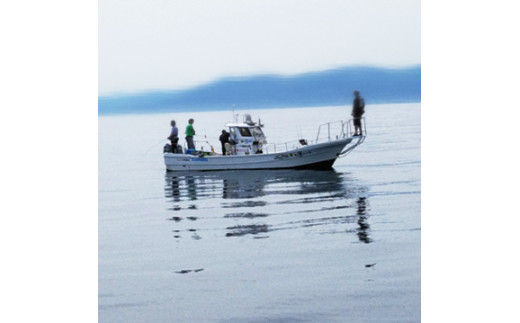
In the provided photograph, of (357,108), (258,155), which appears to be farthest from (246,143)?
(357,108)

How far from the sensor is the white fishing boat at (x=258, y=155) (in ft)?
62.0

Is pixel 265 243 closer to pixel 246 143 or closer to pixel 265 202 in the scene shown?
pixel 265 202

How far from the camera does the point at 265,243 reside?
10.5 meters

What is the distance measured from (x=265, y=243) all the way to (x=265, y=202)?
3916mm

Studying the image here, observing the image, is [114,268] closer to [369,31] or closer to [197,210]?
[369,31]

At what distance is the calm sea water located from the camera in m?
8.31

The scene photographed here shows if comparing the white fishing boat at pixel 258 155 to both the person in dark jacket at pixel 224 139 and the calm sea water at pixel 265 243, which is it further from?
the calm sea water at pixel 265 243

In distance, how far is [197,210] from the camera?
1365cm

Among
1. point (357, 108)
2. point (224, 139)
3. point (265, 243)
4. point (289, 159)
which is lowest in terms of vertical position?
point (265, 243)

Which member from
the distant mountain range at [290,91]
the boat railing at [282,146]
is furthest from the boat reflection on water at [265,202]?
the distant mountain range at [290,91]
